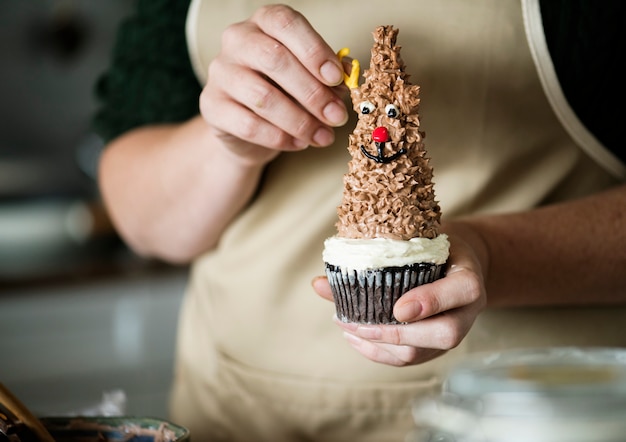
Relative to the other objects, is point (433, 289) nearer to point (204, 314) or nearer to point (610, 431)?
point (610, 431)

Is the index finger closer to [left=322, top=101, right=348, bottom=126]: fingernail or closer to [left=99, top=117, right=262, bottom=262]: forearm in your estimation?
[left=322, top=101, right=348, bottom=126]: fingernail

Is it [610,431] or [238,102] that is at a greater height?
[238,102]

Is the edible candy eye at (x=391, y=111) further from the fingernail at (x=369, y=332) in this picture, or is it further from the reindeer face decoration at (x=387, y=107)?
the fingernail at (x=369, y=332)

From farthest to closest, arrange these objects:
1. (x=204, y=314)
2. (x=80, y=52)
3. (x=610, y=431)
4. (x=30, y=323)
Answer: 1. (x=80, y=52)
2. (x=30, y=323)
3. (x=204, y=314)
4. (x=610, y=431)

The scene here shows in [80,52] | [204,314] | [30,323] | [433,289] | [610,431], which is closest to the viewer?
[610,431]

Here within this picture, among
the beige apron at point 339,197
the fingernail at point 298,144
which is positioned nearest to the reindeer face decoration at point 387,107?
the fingernail at point 298,144

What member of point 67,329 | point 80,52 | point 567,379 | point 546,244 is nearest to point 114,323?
point 67,329

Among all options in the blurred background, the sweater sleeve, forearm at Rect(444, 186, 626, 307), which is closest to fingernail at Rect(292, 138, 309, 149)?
forearm at Rect(444, 186, 626, 307)
